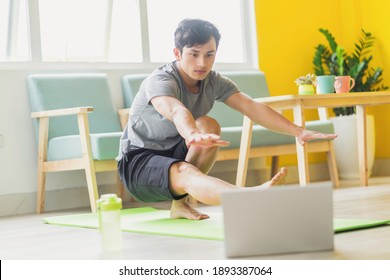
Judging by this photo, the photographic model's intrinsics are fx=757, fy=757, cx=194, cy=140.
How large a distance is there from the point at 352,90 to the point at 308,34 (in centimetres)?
61

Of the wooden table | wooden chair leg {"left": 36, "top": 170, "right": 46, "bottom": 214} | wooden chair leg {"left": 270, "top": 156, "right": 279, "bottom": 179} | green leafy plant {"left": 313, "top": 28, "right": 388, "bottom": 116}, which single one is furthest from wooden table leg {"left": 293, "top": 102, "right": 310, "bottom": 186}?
green leafy plant {"left": 313, "top": 28, "right": 388, "bottom": 116}

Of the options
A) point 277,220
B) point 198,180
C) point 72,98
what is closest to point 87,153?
point 72,98

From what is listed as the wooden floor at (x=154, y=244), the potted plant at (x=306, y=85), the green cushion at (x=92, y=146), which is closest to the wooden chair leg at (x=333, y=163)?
the potted plant at (x=306, y=85)

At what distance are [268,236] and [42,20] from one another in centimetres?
338

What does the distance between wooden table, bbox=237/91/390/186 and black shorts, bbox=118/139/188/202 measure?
1103mm

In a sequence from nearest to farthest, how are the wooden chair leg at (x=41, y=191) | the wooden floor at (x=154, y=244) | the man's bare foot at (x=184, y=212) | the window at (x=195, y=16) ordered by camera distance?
the wooden floor at (x=154, y=244) < the man's bare foot at (x=184, y=212) < the wooden chair leg at (x=41, y=191) < the window at (x=195, y=16)

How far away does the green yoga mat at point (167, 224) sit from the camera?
2641 millimetres

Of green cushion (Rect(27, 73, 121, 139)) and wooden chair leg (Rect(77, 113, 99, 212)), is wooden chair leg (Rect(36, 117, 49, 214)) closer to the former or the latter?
green cushion (Rect(27, 73, 121, 139))

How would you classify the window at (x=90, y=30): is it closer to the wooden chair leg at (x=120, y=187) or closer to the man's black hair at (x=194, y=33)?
the wooden chair leg at (x=120, y=187)

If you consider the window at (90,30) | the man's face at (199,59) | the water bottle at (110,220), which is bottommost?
the water bottle at (110,220)

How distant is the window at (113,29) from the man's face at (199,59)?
2211mm

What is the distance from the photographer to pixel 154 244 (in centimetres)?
256
